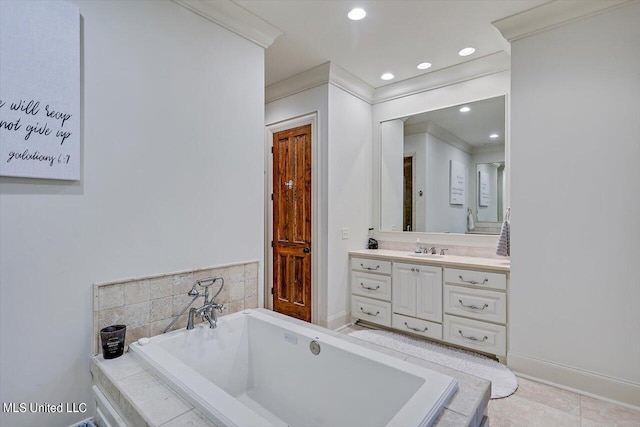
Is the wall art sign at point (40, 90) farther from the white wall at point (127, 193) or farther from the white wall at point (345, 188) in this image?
the white wall at point (345, 188)

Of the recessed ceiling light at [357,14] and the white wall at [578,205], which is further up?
the recessed ceiling light at [357,14]

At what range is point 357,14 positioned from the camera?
96.1 inches

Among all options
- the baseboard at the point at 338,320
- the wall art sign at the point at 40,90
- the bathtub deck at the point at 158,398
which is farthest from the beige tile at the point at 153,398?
the baseboard at the point at 338,320

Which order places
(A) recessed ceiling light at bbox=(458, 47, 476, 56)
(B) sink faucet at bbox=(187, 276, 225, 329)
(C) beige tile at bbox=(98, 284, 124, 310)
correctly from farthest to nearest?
(A) recessed ceiling light at bbox=(458, 47, 476, 56) → (B) sink faucet at bbox=(187, 276, 225, 329) → (C) beige tile at bbox=(98, 284, 124, 310)

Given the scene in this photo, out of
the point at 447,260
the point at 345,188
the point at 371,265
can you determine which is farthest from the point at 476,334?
the point at 345,188

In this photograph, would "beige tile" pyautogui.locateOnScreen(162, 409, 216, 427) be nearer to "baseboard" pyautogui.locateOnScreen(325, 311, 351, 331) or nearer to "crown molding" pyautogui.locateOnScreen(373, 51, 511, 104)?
"baseboard" pyautogui.locateOnScreen(325, 311, 351, 331)

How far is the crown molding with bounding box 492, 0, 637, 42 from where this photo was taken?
2.19 metres

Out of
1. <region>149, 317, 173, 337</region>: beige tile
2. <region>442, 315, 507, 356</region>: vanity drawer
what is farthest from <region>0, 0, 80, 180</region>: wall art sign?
<region>442, 315, 507, 356</region>: vanity drawer

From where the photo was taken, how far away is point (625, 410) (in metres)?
2.06

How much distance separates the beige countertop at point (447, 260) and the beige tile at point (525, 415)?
0.96m

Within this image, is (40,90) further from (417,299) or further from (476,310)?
(476,310)

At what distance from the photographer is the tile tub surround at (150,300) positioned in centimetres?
175

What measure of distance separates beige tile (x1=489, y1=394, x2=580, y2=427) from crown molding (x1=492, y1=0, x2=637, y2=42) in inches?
106

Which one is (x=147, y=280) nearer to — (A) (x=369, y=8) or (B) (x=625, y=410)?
(A) (x=369, y=8)
